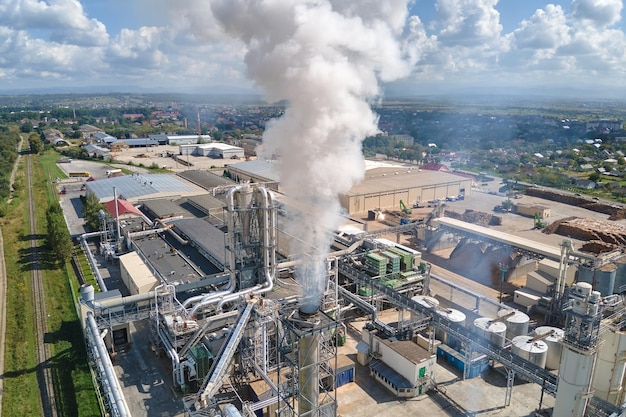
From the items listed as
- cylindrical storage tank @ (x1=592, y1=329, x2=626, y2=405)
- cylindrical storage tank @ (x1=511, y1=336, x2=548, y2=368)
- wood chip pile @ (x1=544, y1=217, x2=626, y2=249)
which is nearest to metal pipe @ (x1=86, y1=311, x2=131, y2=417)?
cylindrical storage tank @ (x1=511, y1=336, x2=548, y2=368)

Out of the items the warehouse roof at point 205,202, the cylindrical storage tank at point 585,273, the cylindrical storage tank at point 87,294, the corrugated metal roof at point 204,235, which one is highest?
the cylindrical storage tank at point 585,273

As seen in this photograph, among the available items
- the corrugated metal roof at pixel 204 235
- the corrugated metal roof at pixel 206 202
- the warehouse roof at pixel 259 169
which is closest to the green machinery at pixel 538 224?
the warehouse roof at pixel 259 169

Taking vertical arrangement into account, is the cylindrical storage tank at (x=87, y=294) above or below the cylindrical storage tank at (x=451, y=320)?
above

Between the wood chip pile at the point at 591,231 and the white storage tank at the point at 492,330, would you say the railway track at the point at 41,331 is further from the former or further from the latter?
the wood chip pile at the point at 591,231

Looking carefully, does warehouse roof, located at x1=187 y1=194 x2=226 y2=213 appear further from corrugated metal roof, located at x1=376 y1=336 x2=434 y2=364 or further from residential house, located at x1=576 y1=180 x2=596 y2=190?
residential house, located at x1=576 y1=180 x2=596 y2=190

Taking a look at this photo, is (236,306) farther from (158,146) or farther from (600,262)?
(158,146)

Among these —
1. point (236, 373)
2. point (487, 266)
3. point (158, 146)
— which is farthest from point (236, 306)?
point (158, 146)
